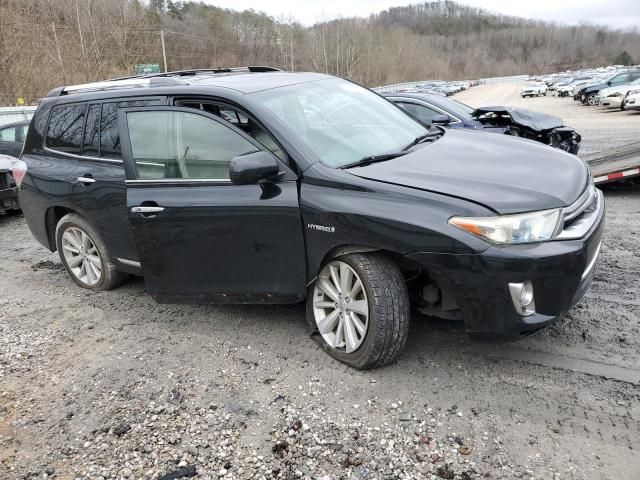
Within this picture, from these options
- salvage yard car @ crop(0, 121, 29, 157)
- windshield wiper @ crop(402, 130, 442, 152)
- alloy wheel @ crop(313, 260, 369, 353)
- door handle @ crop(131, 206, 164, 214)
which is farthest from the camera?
salvage yard car @ crop(0, 121, 29, 157)

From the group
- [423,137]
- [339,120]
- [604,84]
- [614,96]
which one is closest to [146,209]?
[339,120]

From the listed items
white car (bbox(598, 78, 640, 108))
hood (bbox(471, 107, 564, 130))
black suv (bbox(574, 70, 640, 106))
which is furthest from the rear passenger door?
black suv (bbox(574, 70, 640, 106))

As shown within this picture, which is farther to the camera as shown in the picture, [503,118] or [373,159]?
[503,118]

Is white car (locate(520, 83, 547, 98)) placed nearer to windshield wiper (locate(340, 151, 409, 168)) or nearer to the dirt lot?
the dirt lot

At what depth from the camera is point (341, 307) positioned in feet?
10.9

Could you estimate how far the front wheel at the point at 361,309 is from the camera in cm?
306

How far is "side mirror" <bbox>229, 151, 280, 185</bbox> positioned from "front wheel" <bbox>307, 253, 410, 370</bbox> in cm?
68

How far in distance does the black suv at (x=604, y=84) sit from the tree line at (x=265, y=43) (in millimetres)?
30585

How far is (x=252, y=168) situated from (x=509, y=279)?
158cm

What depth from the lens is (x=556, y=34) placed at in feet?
575

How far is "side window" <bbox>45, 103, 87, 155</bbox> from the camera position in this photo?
14.7 feet

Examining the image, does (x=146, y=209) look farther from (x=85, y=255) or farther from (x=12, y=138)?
(x=12, y=138)

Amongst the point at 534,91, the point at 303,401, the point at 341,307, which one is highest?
the point at 534,91

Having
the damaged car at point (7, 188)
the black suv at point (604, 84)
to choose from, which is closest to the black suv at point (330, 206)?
the damaged car at point (7, 188)
